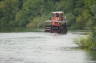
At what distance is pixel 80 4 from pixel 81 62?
238 ft

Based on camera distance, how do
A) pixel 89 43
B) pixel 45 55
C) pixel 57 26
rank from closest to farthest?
pixel 45 55 → pixel 89 43 → pixel 57 26

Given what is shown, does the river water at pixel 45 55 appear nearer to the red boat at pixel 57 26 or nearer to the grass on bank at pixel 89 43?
the grass on bank at pixel 89 43

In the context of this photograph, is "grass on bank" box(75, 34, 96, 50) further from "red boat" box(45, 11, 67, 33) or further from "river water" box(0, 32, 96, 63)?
"red boat" box(45, 11, 67, 33)

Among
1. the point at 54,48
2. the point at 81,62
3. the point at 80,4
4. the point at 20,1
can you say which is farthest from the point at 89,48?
the point at 20,1

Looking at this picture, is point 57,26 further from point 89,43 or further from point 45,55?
point 45,55

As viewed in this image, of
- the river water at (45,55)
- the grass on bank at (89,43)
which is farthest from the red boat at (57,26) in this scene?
the grass on bank at (89,43)

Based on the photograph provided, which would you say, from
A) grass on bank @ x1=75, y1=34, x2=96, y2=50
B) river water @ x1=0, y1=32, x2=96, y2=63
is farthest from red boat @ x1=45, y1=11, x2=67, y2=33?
grass on bank @ x1=75, y1=34, x2=96, y2=50

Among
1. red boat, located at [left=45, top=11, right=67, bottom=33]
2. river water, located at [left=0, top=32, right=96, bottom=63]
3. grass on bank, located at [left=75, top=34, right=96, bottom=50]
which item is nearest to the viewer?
river water, located at [left=0, top=32, right=96, bottom=63]

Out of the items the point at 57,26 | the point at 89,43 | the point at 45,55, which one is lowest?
the point at 57,26

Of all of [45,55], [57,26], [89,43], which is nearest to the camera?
[45,55]

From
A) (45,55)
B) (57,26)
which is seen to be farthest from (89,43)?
(57,26)

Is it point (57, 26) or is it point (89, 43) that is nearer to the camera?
point (89, 43)

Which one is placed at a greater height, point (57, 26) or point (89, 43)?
point (89, 43)

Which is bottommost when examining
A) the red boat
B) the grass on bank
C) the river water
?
the red boat
